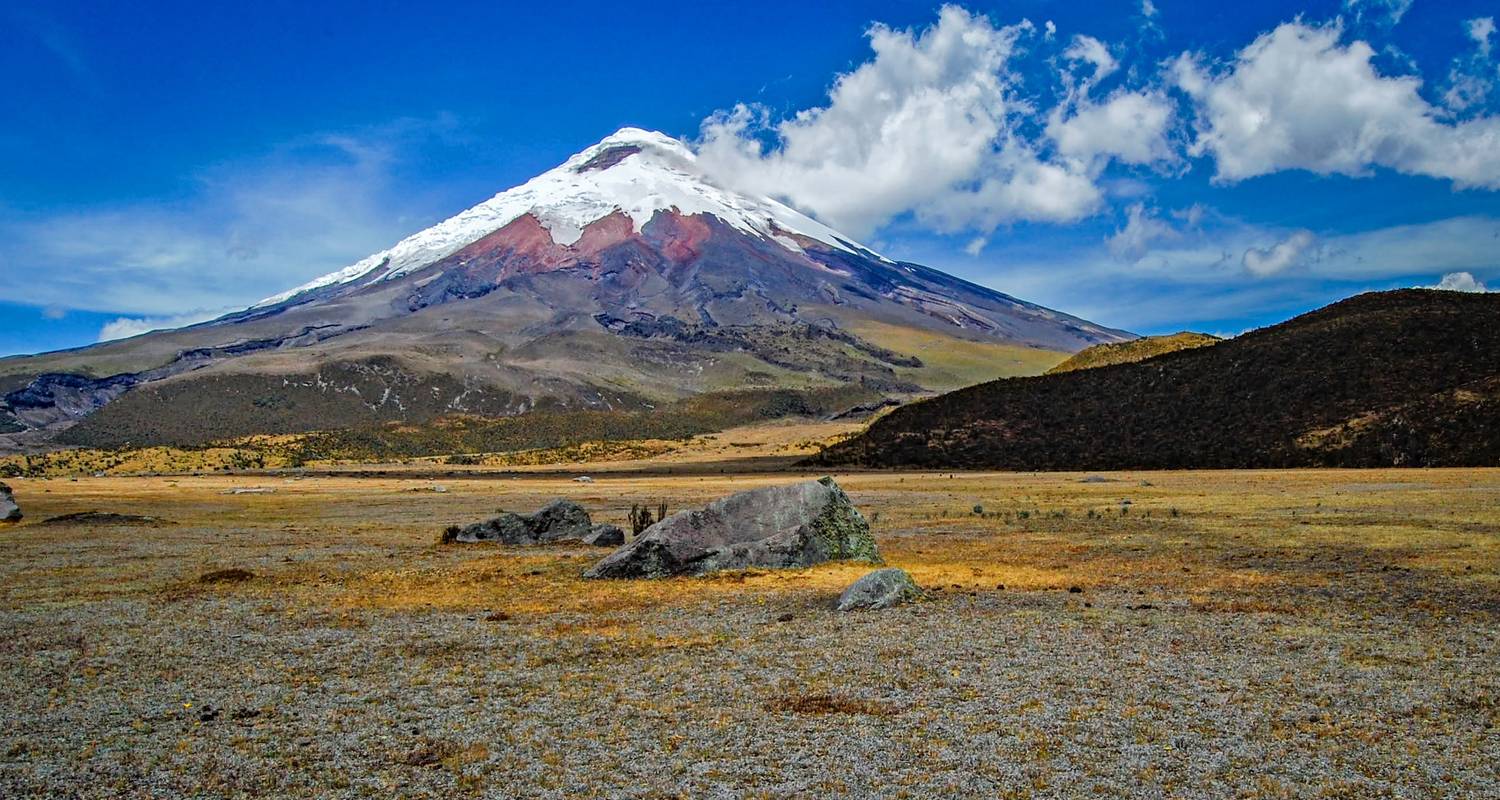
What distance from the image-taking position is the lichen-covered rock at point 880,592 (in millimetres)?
16344

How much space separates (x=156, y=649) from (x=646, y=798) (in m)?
9.80

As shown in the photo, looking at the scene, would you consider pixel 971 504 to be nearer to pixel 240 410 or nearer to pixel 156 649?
pixel 156 649

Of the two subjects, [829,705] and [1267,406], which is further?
[1267,406]

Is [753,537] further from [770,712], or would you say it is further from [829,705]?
[770,712]

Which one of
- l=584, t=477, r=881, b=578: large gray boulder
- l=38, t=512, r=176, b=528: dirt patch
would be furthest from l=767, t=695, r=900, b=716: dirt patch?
l=38, t=512, r=176, b=528: dirt patch

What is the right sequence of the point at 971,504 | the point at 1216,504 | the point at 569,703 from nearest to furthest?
1. the point at 569,703
2. the point at 1216,504
3. the point at 971,504

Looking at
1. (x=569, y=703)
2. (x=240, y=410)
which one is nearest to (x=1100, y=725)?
(x=569, y=703)

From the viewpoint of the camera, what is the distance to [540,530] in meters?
30.7

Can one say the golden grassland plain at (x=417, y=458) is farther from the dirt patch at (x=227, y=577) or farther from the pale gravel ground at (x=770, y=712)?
the pale gravel ground at (x=770, y=712)

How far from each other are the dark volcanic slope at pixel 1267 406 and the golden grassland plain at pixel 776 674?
1556 inches

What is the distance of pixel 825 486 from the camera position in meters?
23.9

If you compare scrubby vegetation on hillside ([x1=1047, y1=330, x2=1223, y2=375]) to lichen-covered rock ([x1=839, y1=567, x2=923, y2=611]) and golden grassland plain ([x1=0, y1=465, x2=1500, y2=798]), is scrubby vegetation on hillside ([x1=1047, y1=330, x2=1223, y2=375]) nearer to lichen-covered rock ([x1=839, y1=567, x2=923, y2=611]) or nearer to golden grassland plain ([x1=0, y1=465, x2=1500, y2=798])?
golden grassland plain ([x1=0, y1=465, x2=1500, y2=798])

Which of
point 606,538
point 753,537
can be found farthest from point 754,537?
point 606,538

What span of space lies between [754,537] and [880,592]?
6657 mm
